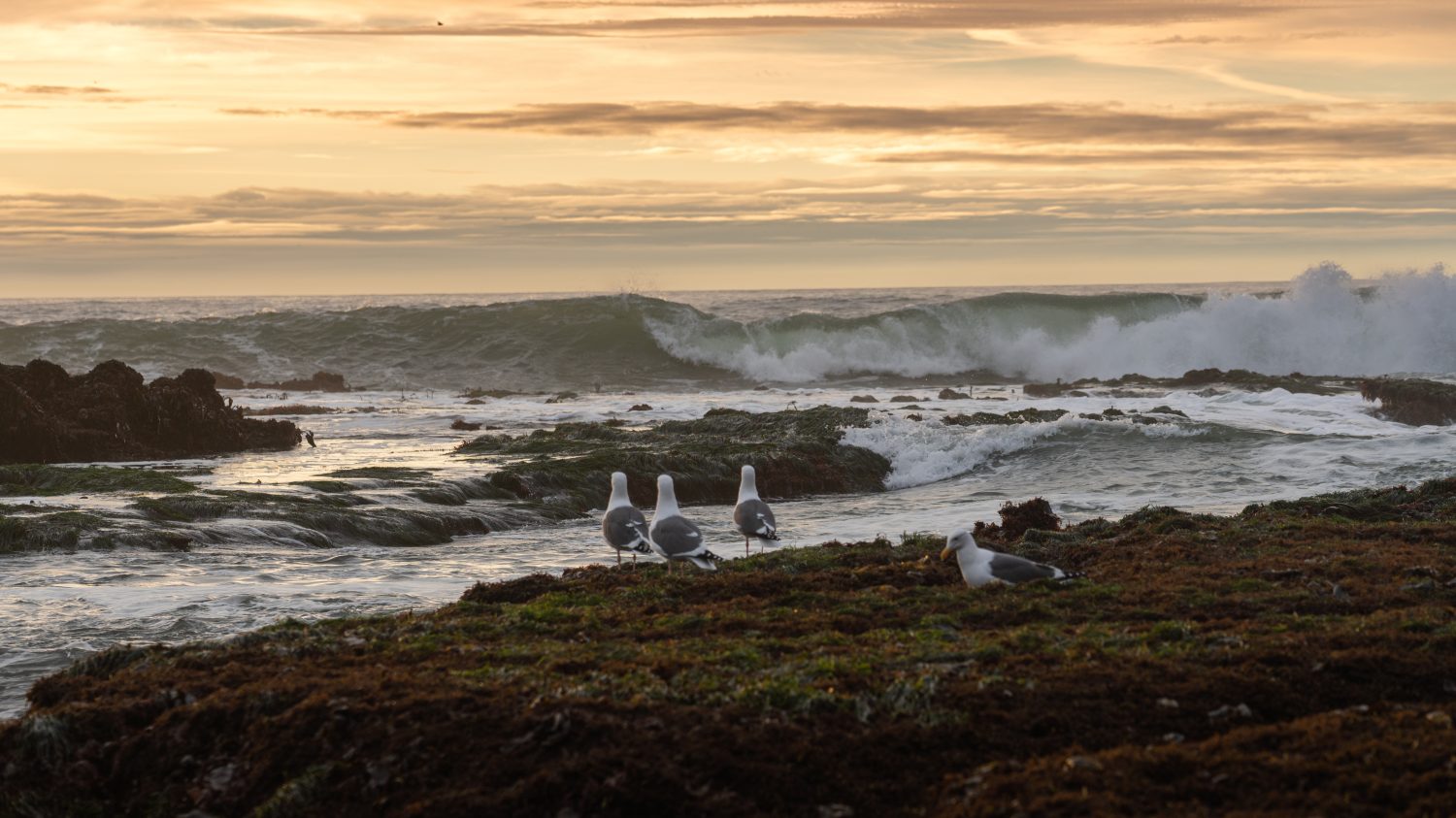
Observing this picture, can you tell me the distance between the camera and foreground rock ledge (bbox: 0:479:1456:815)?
675cm

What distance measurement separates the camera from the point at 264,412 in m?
39.3

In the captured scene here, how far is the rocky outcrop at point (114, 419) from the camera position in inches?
1000

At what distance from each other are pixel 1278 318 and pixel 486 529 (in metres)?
52.2

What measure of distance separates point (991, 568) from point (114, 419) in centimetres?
2089

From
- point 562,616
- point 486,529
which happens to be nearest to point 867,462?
point 486,529

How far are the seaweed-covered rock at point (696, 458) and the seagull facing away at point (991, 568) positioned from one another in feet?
36.3

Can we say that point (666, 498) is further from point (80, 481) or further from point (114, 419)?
point (114, 419)

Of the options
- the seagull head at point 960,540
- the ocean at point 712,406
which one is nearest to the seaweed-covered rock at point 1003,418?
the ocean at point 712,406

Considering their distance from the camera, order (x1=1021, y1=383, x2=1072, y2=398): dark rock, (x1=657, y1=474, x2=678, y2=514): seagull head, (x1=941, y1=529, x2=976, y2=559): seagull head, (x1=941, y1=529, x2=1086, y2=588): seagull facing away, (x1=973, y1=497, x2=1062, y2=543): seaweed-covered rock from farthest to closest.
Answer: (x1=1021, y1=383, x2=1072, y2=398): dark rock < (x1=973, y1=497, x2=1062, y2=543): seaweed-covered rock < (x1=657, y1=474, x2=678, y2=514): seagull head < (x1=941, y1=529, x2=976, y2=559): seagull head < (x1=941, y1=529, x2=1086, y2=588): seagull facing away

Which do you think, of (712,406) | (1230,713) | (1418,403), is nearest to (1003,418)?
(1418,403)

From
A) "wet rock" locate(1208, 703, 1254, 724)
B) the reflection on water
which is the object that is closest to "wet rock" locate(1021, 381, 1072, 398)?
the reflection on water

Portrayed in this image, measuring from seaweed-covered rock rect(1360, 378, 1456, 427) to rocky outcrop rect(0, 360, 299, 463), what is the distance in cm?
2614

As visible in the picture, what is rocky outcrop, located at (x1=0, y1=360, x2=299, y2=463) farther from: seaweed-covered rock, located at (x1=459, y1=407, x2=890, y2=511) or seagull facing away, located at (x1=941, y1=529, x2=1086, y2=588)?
seagull facing away, located at (x1=941, y1=529, x2=1086, y2=588)

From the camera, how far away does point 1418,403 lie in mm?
34250
